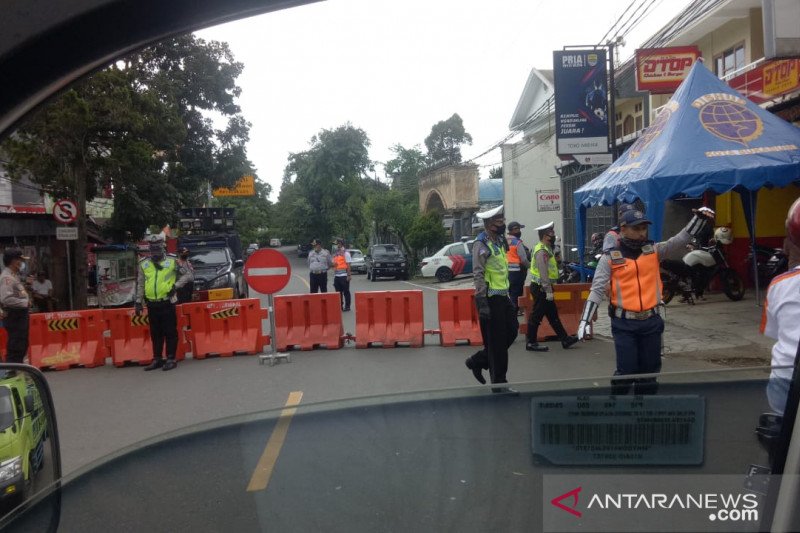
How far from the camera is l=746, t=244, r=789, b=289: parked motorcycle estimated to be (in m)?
12.9

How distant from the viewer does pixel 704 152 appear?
399 inches

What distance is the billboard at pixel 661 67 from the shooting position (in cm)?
1536

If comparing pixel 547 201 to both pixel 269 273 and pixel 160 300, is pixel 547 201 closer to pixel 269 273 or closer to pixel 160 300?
pixel 269 273

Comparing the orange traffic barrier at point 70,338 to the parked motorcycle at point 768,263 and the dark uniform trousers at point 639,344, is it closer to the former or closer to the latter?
the dark uniform trousers at point 639,344

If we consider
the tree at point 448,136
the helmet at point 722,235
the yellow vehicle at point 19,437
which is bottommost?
the yellow vehicle at point 19,437

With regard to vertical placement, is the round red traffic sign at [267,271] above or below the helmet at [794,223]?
below

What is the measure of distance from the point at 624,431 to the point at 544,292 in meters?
8.42

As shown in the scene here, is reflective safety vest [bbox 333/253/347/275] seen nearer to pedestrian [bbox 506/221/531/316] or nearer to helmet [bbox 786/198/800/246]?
pedestrian [bbox 506/221/531/316]

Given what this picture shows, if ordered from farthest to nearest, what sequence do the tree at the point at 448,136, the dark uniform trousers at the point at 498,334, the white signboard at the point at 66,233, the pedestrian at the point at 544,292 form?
the tree at the point at 448,136 → the white signboard at the point at 66,233 → the pedestrian at the point at 544,292 → the dark uniform trousers at the point at 498,334

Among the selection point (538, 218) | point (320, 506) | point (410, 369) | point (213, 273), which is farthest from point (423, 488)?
point (538, 218)

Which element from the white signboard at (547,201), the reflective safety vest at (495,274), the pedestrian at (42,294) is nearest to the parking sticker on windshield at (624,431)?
the reflective safety vest at (495,274)

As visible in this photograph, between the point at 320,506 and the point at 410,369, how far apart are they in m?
7.10

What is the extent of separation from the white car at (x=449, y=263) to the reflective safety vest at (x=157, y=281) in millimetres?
19870

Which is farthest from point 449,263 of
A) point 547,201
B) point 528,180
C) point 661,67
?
point 661,67
